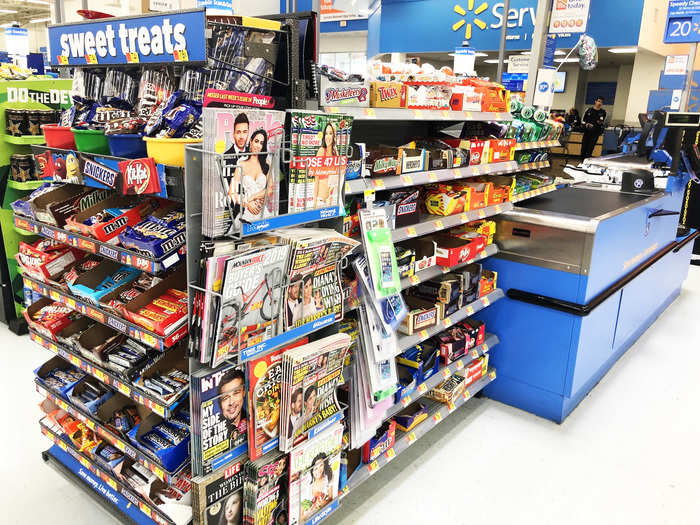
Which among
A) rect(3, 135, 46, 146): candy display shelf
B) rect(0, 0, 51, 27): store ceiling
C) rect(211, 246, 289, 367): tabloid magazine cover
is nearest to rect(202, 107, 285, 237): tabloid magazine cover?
rect(211, 246, 289, 367): tabloid magazine cover

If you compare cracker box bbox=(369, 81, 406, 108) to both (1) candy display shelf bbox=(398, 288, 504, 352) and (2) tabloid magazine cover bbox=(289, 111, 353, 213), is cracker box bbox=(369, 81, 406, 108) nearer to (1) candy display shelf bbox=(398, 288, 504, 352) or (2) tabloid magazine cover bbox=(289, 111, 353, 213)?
(2) tabloid magazine cover bbox=(289, 111, 353, 213)

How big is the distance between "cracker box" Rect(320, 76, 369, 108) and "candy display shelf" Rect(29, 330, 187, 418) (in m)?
1.22

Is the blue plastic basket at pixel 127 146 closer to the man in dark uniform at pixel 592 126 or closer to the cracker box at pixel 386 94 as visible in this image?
the cracker box at pixel 386 94

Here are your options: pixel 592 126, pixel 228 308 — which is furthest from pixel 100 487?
pixel 592 126

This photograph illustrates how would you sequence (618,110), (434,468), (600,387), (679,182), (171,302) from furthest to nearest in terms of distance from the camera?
(618,110)
(679,182)
(600,387)
(434,468)
(171,302)

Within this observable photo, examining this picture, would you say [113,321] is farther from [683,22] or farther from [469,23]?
[469,23]

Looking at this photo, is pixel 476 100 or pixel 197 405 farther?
pixel 476 100

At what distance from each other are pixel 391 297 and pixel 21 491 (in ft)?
6.75

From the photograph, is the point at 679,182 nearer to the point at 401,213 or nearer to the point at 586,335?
the point at 586,335

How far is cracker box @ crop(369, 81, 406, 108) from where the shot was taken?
90.6 inches

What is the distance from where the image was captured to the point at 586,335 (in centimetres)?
337

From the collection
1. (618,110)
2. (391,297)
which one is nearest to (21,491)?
(391,297)

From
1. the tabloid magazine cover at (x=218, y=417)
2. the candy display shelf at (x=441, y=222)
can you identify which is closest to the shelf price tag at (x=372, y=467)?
the tabloid magazine cover at (x=218, y=417)

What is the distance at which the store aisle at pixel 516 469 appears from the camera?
8.42 feet
